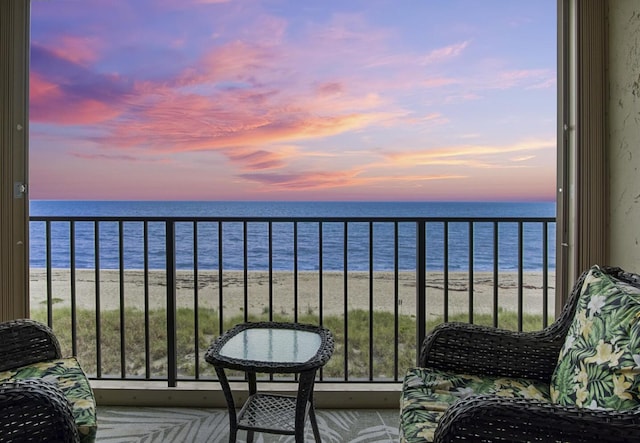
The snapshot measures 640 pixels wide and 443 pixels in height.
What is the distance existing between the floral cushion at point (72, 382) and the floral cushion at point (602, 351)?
146 centimetres

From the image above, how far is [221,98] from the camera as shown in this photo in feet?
32.9

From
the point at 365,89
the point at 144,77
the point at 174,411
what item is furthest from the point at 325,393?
the point at 144,77

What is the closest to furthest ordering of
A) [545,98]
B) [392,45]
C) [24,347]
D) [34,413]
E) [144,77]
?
[34,413] < [24,347] < [392,45] < [144,77] < [545,98]

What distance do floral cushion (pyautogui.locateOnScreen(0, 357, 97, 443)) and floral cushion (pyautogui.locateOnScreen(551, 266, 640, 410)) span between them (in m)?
1.46

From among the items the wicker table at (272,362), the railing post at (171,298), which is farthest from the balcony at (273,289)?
the wicker table at (272,362)

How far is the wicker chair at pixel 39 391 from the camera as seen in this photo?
1.03m

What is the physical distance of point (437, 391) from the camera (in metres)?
1.48

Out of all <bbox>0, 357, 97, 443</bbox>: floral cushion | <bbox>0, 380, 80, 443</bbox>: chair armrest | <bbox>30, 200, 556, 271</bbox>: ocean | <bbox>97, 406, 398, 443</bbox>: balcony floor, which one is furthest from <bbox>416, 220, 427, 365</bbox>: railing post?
<bbox>30, 200, 556, 271</bbox>: ocean

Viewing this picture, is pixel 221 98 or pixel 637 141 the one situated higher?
pixel 221 98

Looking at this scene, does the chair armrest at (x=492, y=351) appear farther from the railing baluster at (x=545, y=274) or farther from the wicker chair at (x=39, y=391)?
the wicker chair at (x=39, y=391)

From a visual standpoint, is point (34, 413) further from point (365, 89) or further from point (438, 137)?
point (438, 137)

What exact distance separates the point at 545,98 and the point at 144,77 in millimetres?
10136

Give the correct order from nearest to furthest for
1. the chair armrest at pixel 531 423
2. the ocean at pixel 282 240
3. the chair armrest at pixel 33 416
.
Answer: the chair armrest at pixel 531 423 < the chair armrest at pixel 33 416 < the ocean at pixel 282 240

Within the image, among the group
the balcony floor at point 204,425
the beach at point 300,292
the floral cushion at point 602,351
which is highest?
the floral cushion at point 602,351
